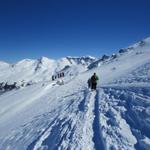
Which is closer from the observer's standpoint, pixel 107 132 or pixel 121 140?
pixel 121 140

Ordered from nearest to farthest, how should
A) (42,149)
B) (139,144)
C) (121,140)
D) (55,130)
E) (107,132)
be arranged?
(139,144) < (121,140) < (107,132) < (42,149) < (55,130)

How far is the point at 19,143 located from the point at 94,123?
213 inches

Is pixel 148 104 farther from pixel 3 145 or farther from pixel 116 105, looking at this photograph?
pixel 3 145

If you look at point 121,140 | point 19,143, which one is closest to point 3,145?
point 19,143

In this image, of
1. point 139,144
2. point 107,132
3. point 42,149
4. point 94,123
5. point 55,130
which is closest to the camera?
point 139,144

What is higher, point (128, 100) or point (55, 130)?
point (128, 100)

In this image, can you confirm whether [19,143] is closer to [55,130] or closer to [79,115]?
[55,130]

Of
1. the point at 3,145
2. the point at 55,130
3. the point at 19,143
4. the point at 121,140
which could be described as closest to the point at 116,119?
the point at 121,140

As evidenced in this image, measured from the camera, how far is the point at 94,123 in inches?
540

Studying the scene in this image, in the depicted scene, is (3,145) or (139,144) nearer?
(139,144)

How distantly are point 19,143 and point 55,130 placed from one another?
2709 mm

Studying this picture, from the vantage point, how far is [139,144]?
991 centimetres

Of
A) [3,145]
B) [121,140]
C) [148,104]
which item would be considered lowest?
[3,145]

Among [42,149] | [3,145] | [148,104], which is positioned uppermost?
[148,104]
